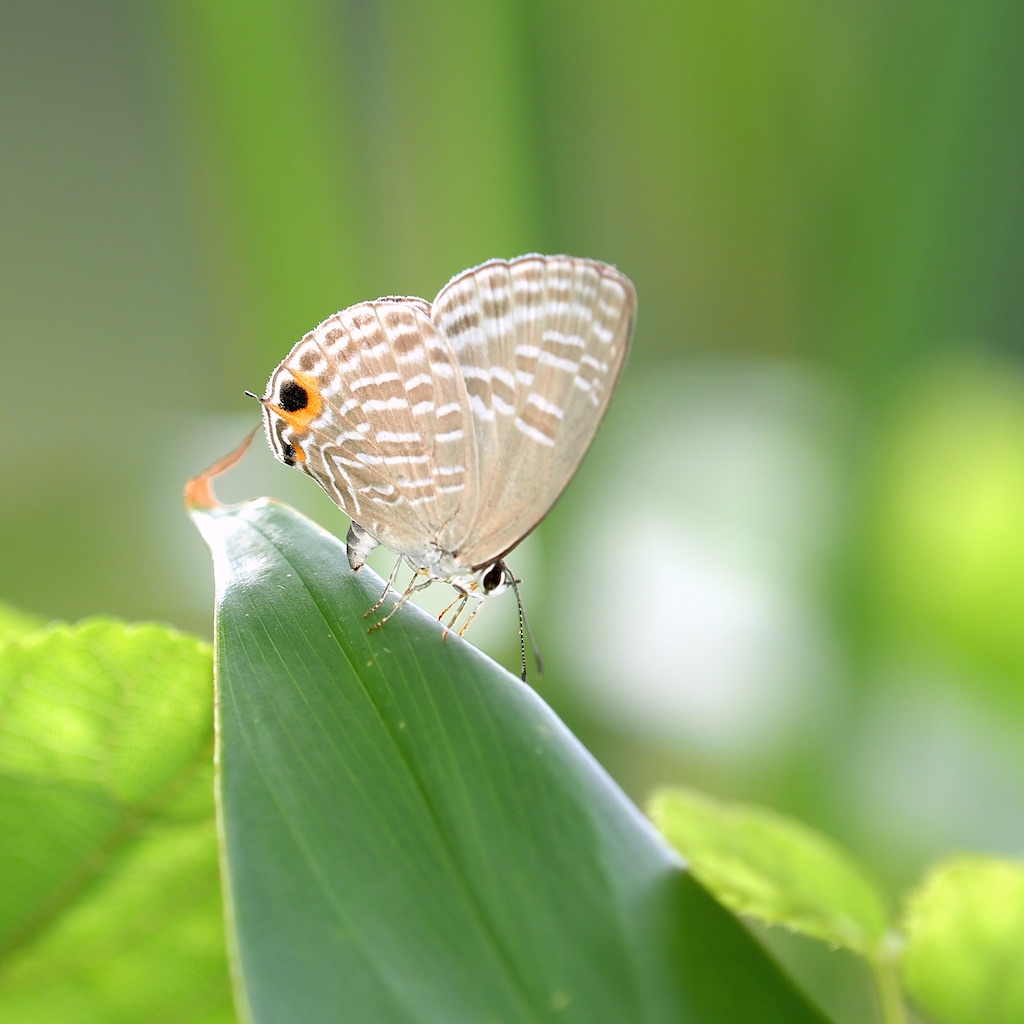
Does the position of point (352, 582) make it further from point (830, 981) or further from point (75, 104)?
point (75, 104)

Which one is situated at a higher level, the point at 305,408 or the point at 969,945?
the point at 305,408

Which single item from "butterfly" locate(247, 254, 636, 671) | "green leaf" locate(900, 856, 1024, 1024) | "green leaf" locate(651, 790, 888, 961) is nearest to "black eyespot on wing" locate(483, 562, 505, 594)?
"butterfly" locate(247, 254, 636, 671)

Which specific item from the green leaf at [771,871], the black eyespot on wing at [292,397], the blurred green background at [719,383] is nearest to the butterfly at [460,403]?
the black eyespot on wing at [292,397]

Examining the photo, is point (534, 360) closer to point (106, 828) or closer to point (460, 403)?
point (460, 403)

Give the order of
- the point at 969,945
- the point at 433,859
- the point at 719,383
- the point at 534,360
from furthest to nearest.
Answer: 1. the point at 719,383
2. the point at 534,360
3. the point at 969,945
4. the point at 433,859

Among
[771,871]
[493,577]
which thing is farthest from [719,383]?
[771,871]

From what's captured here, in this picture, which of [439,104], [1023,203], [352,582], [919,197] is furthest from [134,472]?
[1023,203]

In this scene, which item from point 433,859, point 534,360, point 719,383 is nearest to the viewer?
point 433,859
